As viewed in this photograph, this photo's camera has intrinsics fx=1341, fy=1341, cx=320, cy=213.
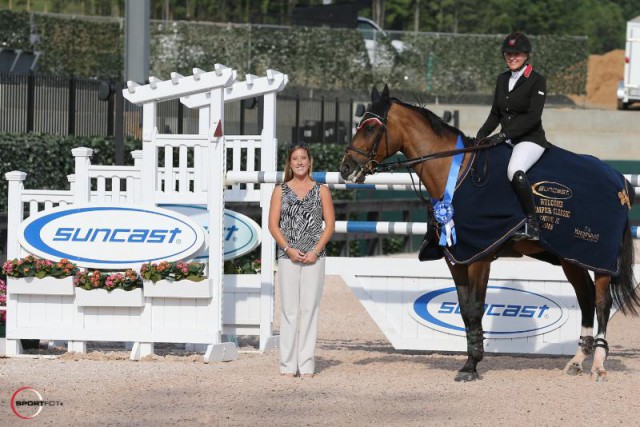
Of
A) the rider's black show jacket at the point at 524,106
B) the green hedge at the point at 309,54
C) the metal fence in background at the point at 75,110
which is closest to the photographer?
the rider's black show jacket at the point at 524,106

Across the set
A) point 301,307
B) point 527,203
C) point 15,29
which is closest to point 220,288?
point 301,307

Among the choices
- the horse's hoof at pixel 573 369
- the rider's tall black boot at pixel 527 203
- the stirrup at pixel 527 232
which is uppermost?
the rider's tall black boot at pixel 527 203

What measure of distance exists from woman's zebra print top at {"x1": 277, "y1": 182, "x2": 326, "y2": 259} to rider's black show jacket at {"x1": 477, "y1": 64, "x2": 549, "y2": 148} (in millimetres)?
1410

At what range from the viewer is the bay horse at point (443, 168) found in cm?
893

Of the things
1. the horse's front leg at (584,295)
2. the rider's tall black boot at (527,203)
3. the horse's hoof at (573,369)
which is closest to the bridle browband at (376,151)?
the rider's tall black boot at (527,203)

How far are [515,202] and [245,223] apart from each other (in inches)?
104

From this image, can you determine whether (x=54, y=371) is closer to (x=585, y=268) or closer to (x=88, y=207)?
(x=88, y=207)

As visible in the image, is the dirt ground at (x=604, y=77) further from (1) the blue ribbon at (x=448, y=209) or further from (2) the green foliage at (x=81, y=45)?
(1) the blue ribbon at (x=448, y=209)

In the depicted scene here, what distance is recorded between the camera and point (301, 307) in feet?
29.7

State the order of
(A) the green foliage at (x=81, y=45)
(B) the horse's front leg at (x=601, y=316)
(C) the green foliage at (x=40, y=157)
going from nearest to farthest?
(B) the horse's front leg at (x=601, y=316) < (C) the green foliage at (x=40, y=157) < (A) the green foliage at (x=81, y=45)

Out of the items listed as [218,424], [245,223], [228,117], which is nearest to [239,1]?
[228,117]

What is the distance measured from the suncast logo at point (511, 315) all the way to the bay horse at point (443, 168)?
0.92m

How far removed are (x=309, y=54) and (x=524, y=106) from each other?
90.1 feet

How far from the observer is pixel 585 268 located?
9258mm
